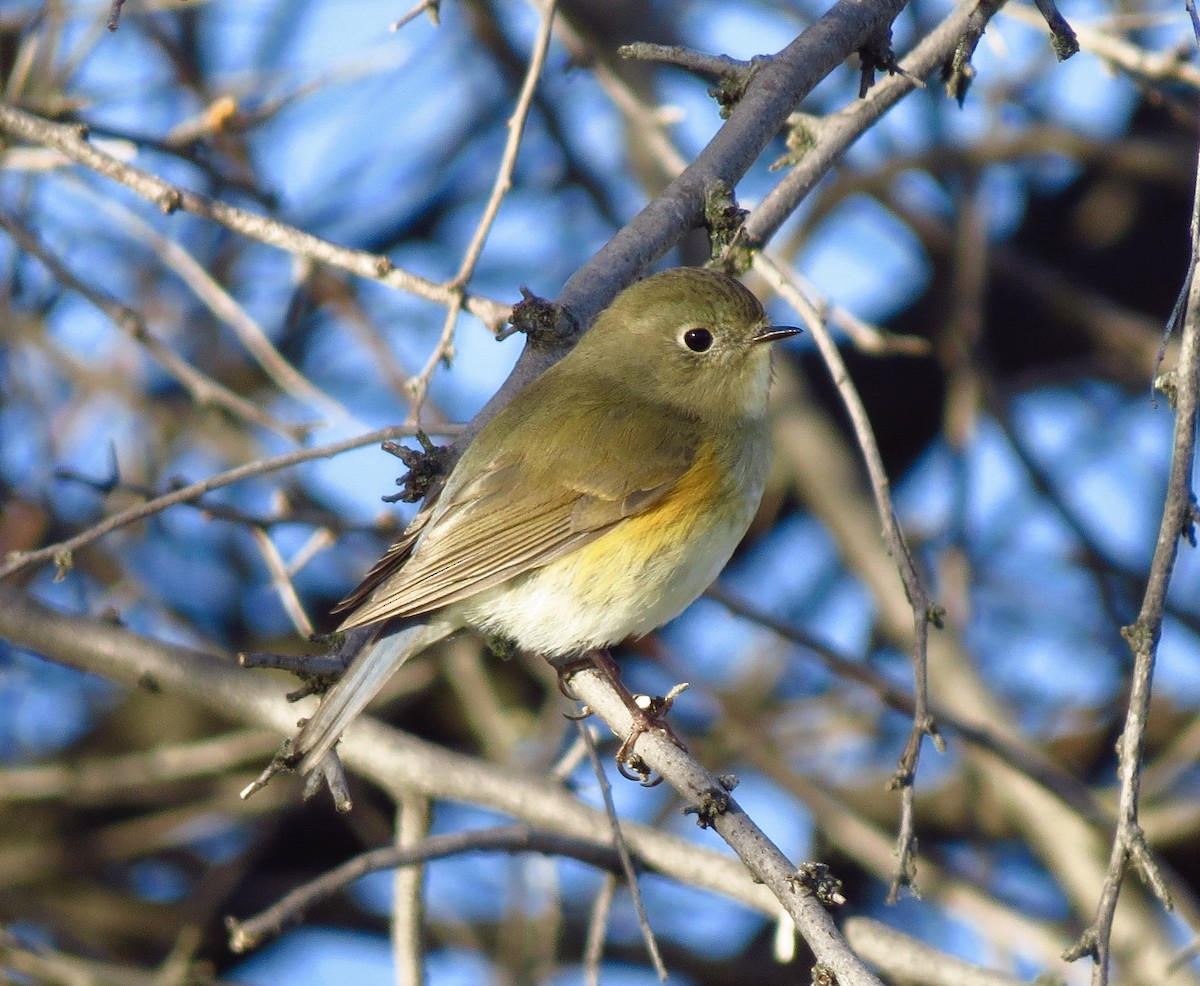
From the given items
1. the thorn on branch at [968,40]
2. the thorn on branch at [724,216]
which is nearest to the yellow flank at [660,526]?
the thorn on branch at [724,216]

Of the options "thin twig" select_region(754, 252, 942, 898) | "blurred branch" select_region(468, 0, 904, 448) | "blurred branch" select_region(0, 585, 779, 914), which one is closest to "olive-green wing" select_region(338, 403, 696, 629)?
"blurred branch" select_region(468, 0, 904, 448)

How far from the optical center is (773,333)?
170 inches

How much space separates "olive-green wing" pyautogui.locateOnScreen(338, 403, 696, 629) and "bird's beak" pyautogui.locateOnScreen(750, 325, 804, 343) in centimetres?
36

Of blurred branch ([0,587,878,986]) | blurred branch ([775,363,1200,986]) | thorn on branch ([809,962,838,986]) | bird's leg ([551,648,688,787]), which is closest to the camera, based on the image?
thorn on branch ([809,962,838,986])

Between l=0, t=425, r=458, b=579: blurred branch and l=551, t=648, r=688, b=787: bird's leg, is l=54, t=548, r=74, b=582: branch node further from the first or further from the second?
l=551, t=648, r=688, b=787: bird's leg

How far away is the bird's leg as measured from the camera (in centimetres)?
347

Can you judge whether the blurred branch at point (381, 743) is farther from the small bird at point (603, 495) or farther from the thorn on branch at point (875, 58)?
the thorn on branch at point (875, 58)

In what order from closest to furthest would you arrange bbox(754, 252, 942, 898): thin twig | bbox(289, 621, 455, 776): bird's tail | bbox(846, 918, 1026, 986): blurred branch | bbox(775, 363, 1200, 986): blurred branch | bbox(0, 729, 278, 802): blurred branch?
bbox(754, 252, 942, 898): thin twig → bbox(289, 621, 455, 776): bird's tail → bbox(846, 918, 1026, 986): blurred branch → bbox(775, 363, 1200, 986): blurred branch → bbox(0, 729, 278, 802): blurred branch

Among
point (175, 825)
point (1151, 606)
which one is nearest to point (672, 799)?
point (175, 825)

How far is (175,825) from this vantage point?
585 cm

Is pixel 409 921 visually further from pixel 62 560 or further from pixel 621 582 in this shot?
pixel 62 560

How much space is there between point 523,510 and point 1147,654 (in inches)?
76.3

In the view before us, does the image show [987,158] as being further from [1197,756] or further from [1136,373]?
[1197,756]

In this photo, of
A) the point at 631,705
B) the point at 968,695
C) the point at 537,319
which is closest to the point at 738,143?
the point at 537,319
